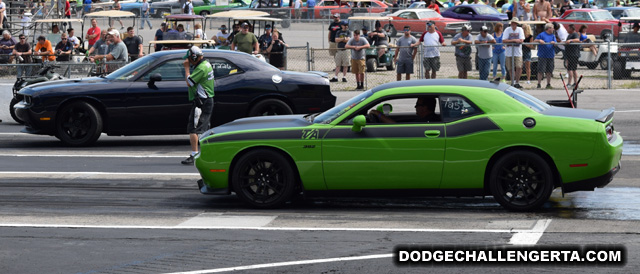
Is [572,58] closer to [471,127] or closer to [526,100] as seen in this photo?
[526,100]

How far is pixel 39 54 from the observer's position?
981 inches

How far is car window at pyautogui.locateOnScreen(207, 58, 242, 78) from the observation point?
15.2 metres

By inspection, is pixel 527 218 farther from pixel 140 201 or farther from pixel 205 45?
pixel 205 45

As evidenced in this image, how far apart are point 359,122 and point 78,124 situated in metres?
6.91

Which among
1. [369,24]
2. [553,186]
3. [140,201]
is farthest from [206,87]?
[369,24]

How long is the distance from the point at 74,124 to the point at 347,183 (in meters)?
6.84

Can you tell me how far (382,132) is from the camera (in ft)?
32.5

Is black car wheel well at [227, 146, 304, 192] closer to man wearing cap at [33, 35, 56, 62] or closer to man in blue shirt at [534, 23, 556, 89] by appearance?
man in blue shirt at [534, 23, 556, 89]

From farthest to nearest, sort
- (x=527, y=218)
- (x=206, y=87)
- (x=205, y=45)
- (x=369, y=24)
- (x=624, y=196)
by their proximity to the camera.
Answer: (x=369, y=24), (x=205, y=45), (x=206, y=87), (x=624, y=196), (x=527, y=218)

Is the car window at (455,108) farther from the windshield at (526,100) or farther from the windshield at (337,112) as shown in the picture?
the windshield at (337,112)

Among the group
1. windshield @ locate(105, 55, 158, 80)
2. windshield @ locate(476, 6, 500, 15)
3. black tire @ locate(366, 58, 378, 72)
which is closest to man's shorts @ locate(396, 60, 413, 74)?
black tire @ locate(366, 58, 378, 72)

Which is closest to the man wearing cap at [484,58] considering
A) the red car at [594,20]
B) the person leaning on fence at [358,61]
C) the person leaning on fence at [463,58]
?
the person leaning on fence at [463,58]

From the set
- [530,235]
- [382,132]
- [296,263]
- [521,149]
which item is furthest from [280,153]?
[530,235]

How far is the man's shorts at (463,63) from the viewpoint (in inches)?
915
